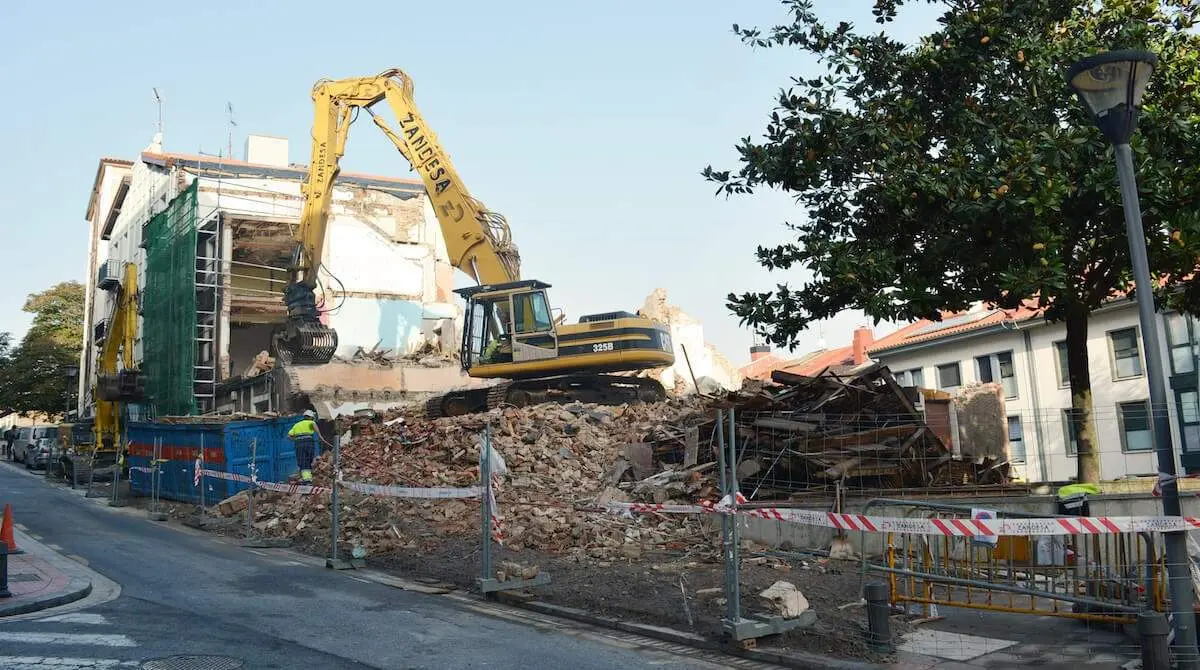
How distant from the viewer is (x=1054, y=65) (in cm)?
1062

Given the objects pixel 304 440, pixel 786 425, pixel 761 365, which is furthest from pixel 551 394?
pixel 761 365

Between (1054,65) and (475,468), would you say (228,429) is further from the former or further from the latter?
(1054,65)

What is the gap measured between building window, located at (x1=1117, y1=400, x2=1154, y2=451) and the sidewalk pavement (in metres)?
10.7

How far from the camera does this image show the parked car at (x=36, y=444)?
39.0m

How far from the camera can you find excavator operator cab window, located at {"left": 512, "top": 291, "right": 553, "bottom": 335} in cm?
2138

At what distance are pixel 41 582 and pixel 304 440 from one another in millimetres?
8039

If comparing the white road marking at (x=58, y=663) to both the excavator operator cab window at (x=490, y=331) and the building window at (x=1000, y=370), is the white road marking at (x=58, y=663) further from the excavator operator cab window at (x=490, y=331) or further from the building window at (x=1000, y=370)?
the building window at (x=1000, y=370)

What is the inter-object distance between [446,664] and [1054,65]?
9.24 metres

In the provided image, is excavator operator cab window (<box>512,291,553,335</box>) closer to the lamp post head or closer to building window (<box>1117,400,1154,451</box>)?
building window (<box>1117,400,1154,451</box>)

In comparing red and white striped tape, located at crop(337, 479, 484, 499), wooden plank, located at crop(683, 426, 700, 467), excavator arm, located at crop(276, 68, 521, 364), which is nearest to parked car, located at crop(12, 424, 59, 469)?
excavator arm, located at crop(276, 68, 521, 364)

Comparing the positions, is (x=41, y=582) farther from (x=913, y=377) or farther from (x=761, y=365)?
(x=761, y=365)

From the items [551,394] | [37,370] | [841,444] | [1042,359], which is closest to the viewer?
[841,444]

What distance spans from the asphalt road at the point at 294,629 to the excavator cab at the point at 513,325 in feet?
32.7

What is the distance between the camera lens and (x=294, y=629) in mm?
8062
